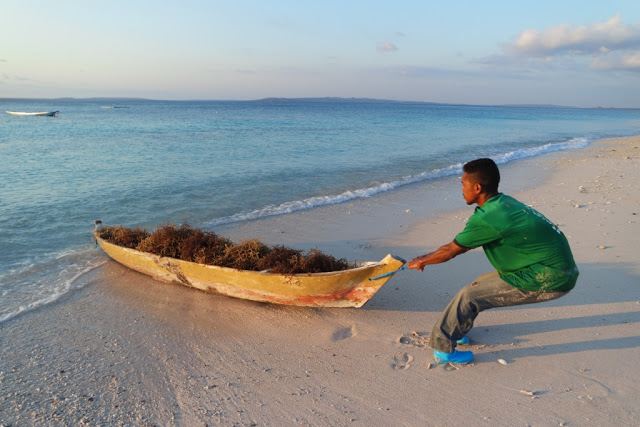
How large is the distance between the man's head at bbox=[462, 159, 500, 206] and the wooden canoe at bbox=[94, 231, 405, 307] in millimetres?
1106

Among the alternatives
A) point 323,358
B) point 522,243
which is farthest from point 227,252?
point 522,243

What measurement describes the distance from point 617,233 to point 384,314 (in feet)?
18.3

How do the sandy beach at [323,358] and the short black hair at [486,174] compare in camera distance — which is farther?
the short black hair at [486,174]

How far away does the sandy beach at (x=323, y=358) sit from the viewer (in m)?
3.63

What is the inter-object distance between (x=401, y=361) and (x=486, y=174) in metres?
2.05

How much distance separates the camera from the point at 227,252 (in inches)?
233

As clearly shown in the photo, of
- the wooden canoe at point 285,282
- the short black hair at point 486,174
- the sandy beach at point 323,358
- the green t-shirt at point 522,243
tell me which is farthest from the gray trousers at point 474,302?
the short black hair at point 486,174

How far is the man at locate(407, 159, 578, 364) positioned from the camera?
359 centimetres

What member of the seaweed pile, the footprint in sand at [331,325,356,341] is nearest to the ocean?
the seaweed pile

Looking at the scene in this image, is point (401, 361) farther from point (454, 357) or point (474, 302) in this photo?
point (474, 302)

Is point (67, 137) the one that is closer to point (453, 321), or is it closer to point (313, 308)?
point (313, 308)

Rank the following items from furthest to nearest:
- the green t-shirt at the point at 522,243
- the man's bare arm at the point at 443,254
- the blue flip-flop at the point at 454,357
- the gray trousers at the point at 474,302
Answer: the blue flip-flop at the point at 454,357 → the gray trousers at the point at 474,302 → the man's bare arm at the point at 443,254 → the green t-shirt at the point at 522,243

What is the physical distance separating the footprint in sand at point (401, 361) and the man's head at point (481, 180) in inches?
68.4

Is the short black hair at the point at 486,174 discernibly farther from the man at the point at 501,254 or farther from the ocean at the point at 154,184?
the ocean at the point at 154,184
